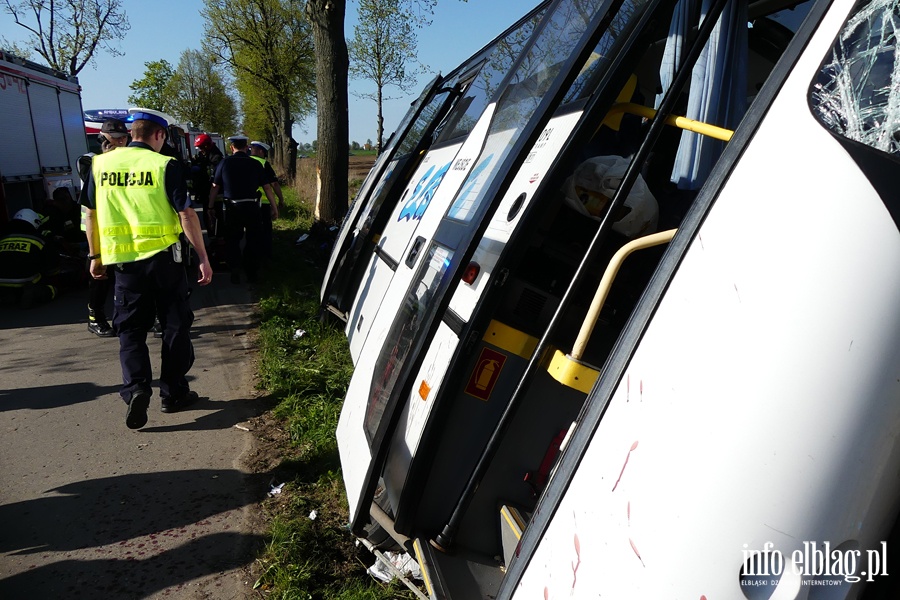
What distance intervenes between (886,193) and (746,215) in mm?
226

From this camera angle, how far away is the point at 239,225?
812 cm

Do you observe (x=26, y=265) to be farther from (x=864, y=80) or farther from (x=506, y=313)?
(x=864, y=80)

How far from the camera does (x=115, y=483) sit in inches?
141

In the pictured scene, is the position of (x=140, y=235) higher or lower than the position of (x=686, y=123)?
lower

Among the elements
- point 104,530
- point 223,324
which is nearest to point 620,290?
point 104,530

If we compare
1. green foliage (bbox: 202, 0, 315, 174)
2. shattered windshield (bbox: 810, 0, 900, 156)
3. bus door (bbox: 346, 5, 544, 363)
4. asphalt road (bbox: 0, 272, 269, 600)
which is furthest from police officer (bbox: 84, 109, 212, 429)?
green foliage (bbox: 202, 0, 315, 174)

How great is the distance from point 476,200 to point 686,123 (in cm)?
84

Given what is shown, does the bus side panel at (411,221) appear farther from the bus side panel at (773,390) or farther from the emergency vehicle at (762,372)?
the bus side panel at (773,390)

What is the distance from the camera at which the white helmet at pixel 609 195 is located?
242 centimetres

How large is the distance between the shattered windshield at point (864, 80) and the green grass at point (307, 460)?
2382 millimetres

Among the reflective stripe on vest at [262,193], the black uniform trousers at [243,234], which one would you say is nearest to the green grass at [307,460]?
the black uniform trousers at [243,234]

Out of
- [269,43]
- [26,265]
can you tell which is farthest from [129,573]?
[269,43]

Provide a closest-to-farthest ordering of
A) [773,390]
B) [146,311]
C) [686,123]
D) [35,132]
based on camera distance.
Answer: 1. [773,390]
2. [686,123]
3. [146,311]
4. [35,132]

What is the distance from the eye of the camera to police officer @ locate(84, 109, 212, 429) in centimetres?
413
